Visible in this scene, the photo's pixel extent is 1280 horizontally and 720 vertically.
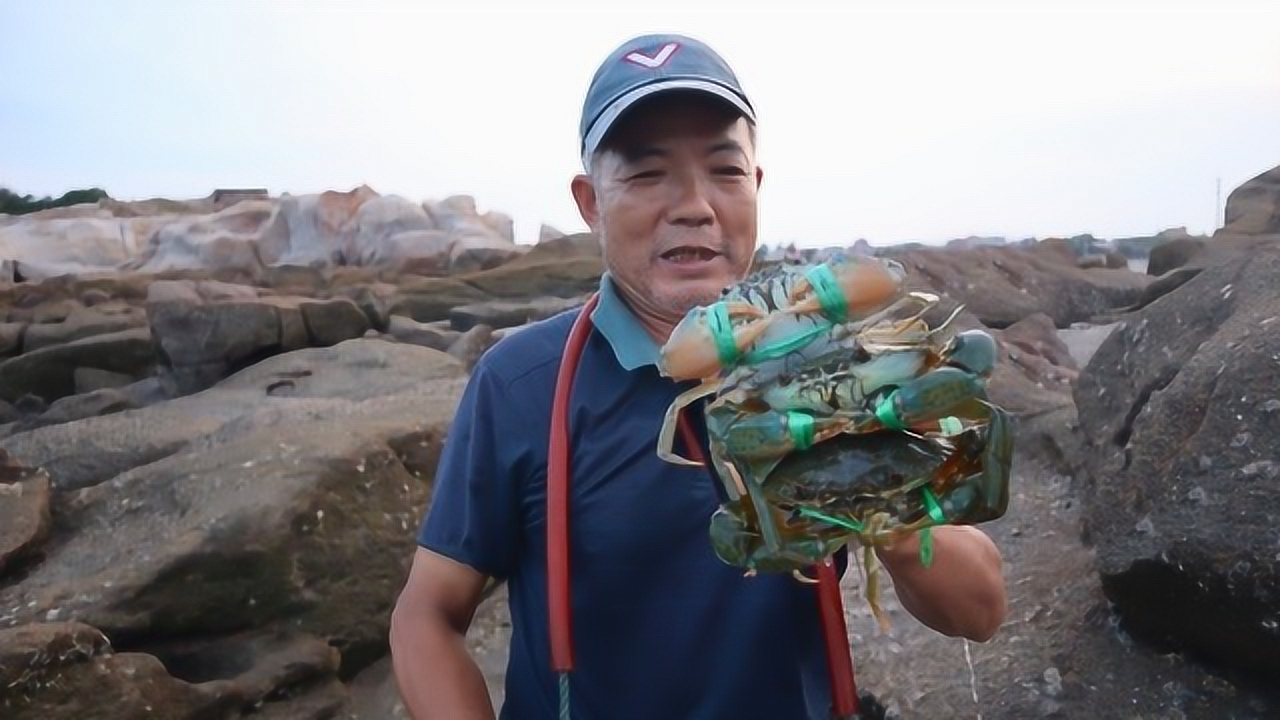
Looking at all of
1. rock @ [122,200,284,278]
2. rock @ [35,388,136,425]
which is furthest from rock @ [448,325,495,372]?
rock @ [122,200,284,278]

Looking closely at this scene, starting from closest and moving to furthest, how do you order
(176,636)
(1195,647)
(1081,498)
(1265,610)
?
1. (1265,610)
2. (1195,647)
3. (176,636)
4. (1081,498)

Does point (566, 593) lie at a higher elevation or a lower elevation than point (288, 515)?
higher

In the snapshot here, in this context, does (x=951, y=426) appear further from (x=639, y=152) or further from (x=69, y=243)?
(x=69, y=243)

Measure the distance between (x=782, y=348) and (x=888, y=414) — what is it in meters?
0.18

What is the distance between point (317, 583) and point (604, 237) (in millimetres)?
3748

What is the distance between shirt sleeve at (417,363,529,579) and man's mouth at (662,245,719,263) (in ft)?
1.47

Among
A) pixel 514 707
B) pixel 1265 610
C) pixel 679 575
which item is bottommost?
pixel 1265 610

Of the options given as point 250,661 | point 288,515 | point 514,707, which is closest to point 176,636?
point 250,661

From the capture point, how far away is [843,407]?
5.61 ft

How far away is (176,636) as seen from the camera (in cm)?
545

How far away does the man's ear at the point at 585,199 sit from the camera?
8.49 feet

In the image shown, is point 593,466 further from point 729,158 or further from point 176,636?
point 176,636

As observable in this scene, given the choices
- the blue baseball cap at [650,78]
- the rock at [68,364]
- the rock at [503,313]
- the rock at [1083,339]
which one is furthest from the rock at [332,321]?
the blue baseball cap at [650,78]

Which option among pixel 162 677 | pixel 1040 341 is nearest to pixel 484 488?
pixel 162 677
